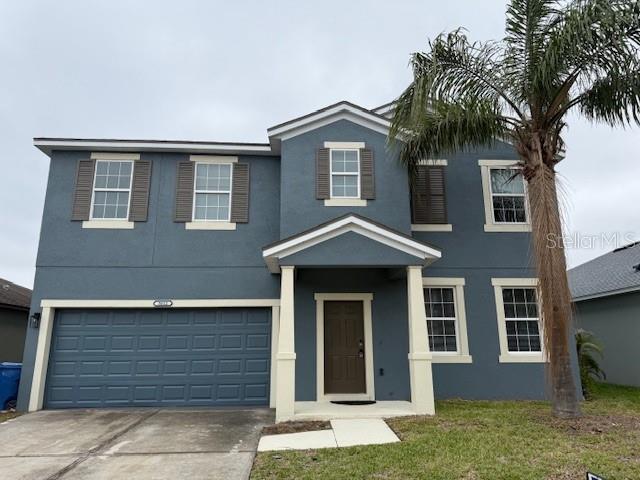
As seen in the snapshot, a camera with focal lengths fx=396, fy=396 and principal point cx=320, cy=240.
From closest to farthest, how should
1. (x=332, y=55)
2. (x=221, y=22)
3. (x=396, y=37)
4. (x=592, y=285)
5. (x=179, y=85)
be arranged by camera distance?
(x=396, y=37), (x=221, y=22), (x=592, y=285), (x=332, y=55), (x=179, y=85)

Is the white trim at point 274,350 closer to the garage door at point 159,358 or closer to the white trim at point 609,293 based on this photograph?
the garage door at point 159,358

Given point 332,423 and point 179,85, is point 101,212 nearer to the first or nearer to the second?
point 332,423

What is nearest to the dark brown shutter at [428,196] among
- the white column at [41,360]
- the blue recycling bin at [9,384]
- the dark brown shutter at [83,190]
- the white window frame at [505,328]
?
the white window frame at [505,328]

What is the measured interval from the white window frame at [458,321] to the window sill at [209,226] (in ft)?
17.2

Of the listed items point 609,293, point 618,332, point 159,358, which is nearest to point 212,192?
point 159,358

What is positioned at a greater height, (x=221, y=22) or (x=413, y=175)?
(x=221, y=22)

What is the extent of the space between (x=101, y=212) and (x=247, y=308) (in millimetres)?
4588

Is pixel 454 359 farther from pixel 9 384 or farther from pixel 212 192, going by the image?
pixel 9 384

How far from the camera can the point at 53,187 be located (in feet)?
33.9

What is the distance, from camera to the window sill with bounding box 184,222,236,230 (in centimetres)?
1027

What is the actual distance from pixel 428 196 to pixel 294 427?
6.72 meters

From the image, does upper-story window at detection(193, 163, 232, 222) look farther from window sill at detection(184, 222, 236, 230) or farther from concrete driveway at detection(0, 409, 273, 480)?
concrete driveway at detection(0, 409, 273, 480)

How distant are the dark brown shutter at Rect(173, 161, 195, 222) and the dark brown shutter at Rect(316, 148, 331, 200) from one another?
339 cm

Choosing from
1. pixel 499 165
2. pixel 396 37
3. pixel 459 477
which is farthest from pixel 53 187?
pixel 499 165
